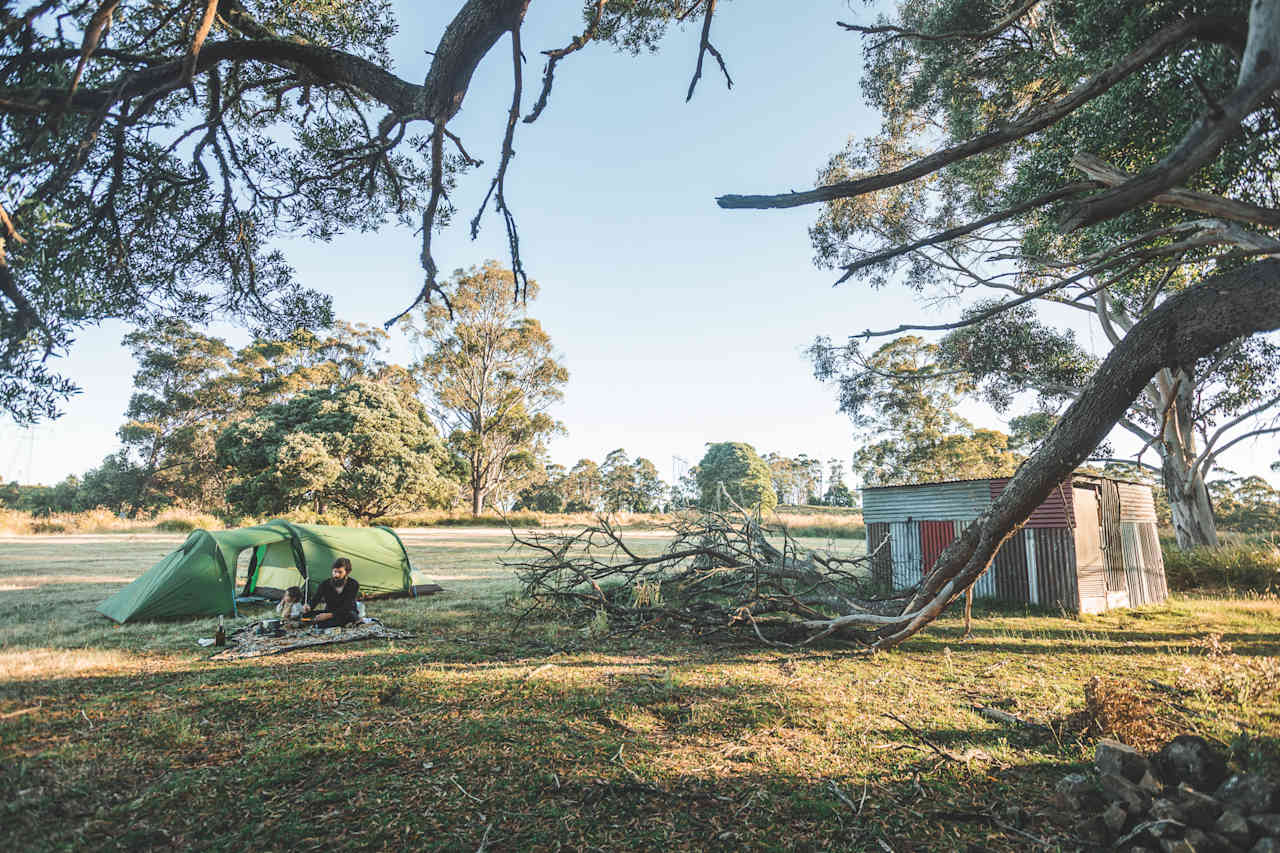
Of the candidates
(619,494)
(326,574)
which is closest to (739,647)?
(326,574)

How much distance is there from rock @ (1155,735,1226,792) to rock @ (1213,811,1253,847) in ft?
1.88

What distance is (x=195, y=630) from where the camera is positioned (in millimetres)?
7570

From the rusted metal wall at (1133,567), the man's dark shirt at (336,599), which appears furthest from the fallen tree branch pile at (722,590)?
the rusted metal wall at (1133,567)

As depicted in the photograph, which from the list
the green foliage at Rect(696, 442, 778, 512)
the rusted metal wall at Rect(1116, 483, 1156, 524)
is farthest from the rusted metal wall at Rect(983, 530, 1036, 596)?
the green foliage at Rect(696, 442, 778, 512)

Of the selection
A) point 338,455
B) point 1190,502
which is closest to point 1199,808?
point 1190,502

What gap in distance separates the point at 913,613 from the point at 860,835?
2.94 meters

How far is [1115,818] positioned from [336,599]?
806cm

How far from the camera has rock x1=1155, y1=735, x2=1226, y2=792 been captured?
9.54 feet

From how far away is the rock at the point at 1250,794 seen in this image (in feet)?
8.14

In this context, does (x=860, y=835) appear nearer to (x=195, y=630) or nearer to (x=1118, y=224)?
(x=1118, y=224)

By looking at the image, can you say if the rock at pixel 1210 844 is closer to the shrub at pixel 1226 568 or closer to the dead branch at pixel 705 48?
the dead branch at pixel 705 48

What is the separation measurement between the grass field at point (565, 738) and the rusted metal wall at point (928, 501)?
3932 mm

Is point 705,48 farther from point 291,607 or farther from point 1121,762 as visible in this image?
point 291,607

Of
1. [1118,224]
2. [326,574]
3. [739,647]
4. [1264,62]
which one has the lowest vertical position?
[739,647]
